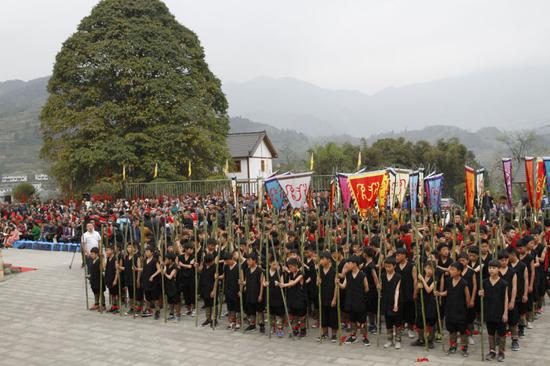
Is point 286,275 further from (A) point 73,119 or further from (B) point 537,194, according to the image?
(A) point 73,119

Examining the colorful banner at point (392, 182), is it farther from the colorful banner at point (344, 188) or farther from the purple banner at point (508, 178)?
the purple banner at point (508, 178)

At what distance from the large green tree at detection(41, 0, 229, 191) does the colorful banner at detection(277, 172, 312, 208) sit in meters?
15.4

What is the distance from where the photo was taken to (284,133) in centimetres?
14562

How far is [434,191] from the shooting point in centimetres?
1477

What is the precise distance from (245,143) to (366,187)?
117 feet

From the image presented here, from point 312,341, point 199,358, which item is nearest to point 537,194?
point 312,341

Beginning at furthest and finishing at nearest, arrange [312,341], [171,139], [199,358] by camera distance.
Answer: [171,139]
[312,341]
[199,358]

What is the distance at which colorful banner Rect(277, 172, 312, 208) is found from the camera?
1366 centimetres

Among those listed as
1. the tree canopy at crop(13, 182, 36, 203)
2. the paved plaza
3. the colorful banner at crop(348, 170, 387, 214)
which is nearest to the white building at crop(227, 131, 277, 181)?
the tree canopy at crop(13, 182, 36, 203)

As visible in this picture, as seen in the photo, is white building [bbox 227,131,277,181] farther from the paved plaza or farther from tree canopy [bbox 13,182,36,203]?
the paved plaza

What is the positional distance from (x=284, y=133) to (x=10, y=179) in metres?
78.3

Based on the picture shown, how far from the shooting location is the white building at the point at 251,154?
4619cm

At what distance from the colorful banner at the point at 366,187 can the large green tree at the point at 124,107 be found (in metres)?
16.7

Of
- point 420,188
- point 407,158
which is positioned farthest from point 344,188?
point 407,158
